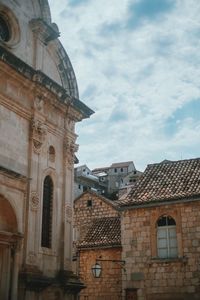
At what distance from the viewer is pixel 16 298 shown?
13.3 metres

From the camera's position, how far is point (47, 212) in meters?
16.0

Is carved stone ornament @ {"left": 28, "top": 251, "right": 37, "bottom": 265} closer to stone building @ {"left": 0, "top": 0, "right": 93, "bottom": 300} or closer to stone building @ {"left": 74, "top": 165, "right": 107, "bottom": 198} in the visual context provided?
stone building @ {"left": 0, "top": 0, "right": 93, "bottom": 300}

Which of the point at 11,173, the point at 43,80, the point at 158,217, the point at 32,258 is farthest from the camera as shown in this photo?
the point at 158,217

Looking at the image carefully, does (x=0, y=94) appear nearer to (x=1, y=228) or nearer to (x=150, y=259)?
(x=1, y=228)

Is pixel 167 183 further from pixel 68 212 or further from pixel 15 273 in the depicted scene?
pixel 15 273

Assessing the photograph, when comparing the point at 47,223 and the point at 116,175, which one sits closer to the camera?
the point at 47,223

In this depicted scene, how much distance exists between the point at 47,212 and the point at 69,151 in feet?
8.18

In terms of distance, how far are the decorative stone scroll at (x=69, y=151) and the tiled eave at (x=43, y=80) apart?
52.1 inches

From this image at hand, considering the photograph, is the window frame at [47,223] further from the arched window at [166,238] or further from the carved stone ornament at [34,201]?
the arched window at [166,238]

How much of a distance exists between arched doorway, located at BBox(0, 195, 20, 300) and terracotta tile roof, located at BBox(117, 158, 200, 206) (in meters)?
8.32

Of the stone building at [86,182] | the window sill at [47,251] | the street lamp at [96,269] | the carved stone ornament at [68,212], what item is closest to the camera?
the window sill at [47,251]

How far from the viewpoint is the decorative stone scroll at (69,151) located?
17203 mm

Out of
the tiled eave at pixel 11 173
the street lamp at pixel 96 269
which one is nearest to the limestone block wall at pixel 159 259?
the street lamp at pixel 96 269

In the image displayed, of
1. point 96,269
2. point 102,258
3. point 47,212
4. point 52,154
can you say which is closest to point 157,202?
point 96,269
